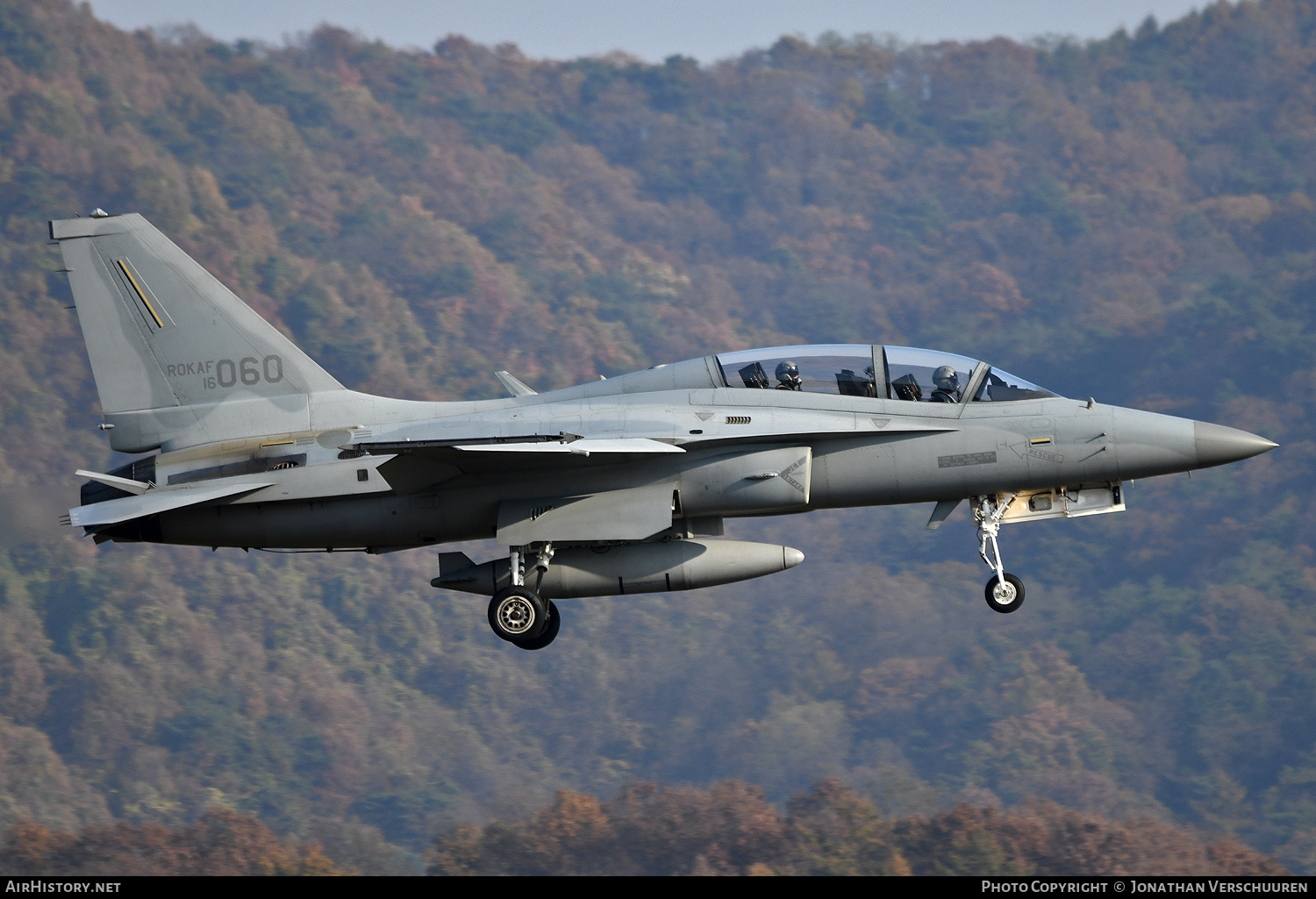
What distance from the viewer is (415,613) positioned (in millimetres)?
92812

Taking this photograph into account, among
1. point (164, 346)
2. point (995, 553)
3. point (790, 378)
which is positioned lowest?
point (995, 553)

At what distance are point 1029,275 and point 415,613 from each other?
87.1m

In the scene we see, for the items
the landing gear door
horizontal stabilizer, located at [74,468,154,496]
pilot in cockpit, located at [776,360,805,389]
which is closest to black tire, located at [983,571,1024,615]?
the landing gear door

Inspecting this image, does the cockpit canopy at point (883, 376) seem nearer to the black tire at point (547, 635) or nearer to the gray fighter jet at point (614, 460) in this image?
the gray fighter jet at point (614, 460)

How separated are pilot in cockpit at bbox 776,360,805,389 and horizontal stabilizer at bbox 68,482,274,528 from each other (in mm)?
6677

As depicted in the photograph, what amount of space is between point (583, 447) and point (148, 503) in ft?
19.0

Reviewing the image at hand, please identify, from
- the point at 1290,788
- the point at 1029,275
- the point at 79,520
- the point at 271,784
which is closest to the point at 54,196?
the point at 271,784

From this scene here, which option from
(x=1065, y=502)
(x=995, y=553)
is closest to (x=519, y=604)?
(x=995, y=553)

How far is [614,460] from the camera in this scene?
19938 mm

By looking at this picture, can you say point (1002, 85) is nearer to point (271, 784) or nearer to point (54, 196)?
point (54, 196)

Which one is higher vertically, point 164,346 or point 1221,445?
point 164,346

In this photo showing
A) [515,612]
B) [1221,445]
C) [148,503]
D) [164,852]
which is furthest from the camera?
[164,852]

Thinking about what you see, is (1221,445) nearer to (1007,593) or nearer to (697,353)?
(1007,593)

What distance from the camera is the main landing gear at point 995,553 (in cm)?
2016
